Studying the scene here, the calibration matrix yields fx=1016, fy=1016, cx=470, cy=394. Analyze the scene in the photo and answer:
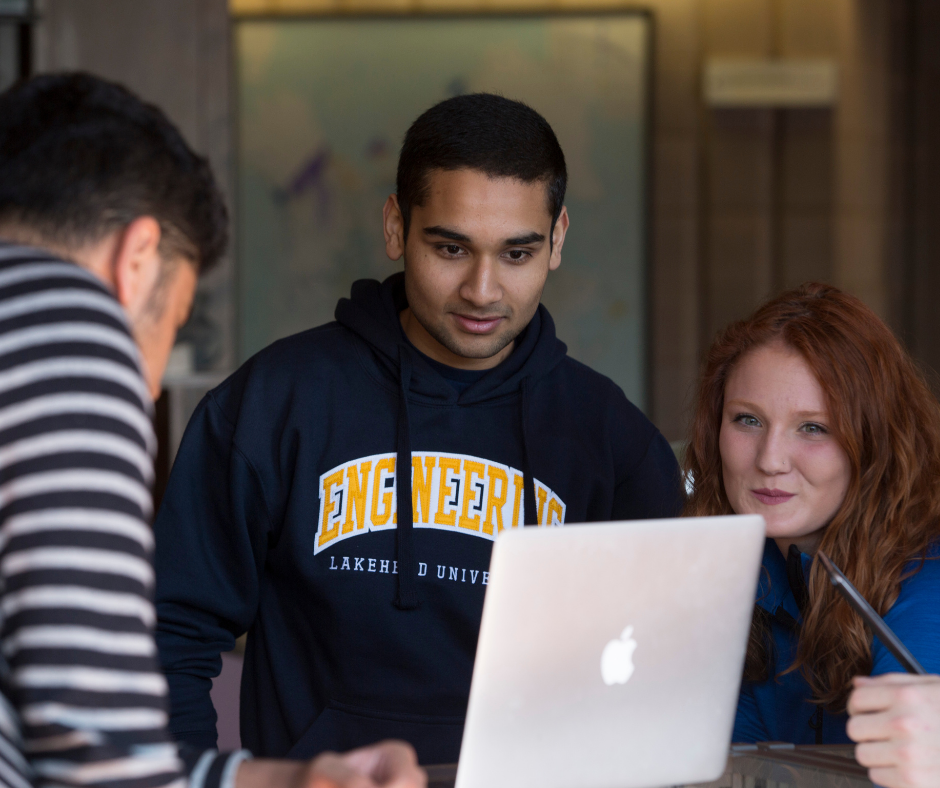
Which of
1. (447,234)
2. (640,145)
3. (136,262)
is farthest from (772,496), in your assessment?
(640,145)

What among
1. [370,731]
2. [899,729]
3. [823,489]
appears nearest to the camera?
[899,729]

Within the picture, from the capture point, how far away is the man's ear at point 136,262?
0.87 metres

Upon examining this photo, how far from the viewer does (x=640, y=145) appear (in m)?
4.40

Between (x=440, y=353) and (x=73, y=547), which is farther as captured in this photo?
(x=440, y=353)

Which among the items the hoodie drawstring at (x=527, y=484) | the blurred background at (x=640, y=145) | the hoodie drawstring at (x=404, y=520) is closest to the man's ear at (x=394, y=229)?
the hoodie drawstring at (x=404, y=520)

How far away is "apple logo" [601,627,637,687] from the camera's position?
1021 mm

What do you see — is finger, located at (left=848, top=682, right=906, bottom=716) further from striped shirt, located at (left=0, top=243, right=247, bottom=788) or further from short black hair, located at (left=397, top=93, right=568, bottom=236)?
short black hair, located at (left=397, top=93, right=568, bottom=236)

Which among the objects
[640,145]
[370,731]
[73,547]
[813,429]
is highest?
[640,145]

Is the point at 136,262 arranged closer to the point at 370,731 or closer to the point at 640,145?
the point at 370,731

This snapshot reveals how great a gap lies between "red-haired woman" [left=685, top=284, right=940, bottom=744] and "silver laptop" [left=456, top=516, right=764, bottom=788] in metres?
0.27

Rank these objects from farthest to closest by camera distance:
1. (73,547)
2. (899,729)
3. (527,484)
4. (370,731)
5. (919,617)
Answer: (527,484)
(370,731)
(919,617)
(899,729)
(73,547)

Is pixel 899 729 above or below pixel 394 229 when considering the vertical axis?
below

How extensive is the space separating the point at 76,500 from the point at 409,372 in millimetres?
986

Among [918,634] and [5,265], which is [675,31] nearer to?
[918,634]
